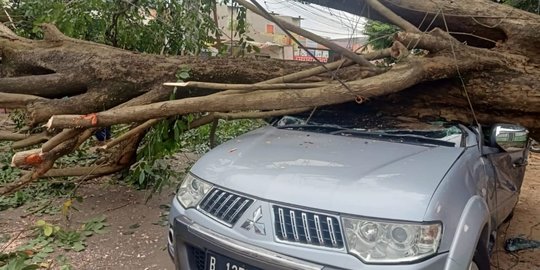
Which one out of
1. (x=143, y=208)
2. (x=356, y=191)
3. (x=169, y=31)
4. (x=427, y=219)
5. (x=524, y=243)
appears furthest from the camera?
(x=169, y=31)

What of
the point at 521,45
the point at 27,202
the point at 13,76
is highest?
the point at 521,45

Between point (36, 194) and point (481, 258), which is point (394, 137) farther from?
point (36, 194)

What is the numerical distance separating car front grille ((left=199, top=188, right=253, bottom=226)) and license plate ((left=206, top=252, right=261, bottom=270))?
18cm

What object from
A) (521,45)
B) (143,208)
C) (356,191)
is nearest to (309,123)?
(356,191)

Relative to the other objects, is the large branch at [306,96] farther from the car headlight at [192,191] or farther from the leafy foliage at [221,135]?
the leafy foliage at [221,135]

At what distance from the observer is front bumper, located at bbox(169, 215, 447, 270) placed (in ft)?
7.09

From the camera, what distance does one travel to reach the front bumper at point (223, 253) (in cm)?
216

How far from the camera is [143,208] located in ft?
17.3

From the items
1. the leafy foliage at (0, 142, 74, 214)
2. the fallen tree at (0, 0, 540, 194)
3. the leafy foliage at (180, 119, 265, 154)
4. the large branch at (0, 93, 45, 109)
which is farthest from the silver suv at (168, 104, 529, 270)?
the leafy foliage at (180, 119, 265, 154)

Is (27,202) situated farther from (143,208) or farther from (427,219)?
(427,219)

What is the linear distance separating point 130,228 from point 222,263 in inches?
98.8

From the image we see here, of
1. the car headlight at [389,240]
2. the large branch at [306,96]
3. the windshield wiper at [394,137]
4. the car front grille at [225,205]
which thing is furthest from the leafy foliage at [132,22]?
the car headlight at [389,240]

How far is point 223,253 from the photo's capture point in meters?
2.41

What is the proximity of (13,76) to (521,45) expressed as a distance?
4.82 metres
